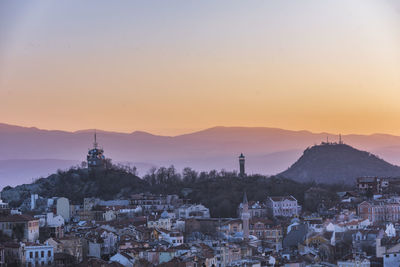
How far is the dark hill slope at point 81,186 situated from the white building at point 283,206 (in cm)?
1174

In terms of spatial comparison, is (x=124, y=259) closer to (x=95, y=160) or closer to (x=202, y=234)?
(x=202, y=234)

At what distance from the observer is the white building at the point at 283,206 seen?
2026 inches

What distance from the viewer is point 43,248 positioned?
34.4 metres

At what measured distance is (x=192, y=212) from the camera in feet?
168

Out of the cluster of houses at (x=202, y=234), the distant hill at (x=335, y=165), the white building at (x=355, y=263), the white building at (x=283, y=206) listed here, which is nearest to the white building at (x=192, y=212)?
the cluster of houses at (x=202, y=234)

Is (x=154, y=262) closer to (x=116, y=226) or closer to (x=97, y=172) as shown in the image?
(x=116, y=226)

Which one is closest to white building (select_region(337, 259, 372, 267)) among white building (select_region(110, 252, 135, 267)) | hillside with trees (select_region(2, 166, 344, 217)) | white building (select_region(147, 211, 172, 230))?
white building (select_region(110, 252, 135, 267))

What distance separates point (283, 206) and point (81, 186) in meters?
16.3

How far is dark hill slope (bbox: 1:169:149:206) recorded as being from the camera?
197 ft

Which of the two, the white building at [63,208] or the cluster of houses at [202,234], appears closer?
the cluster of houses at [202,234]

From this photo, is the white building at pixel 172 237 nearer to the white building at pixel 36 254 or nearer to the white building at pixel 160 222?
the white building at pixel 160 222

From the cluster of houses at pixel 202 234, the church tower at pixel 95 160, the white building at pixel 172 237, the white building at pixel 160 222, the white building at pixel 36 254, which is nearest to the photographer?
the white building at pixel 36 254

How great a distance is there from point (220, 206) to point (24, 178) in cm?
4708

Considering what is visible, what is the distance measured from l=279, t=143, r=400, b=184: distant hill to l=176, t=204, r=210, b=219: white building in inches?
1227
